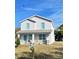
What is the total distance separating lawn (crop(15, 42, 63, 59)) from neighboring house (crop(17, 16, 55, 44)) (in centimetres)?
5

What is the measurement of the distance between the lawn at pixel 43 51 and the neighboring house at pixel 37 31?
5 centimetres

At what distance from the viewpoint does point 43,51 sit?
72.7 inches

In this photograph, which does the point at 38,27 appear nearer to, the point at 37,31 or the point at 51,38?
the point at 37,31

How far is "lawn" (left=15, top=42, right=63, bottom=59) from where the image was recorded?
1847mm

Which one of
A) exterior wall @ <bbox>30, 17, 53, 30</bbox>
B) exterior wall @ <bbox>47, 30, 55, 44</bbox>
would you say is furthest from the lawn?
exterior wall @ <bbox>30, 17, 53, 30</bbox>

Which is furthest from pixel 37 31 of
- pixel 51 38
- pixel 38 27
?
pixel 51 38

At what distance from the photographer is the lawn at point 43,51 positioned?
1.85 m

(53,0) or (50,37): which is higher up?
(53,0)

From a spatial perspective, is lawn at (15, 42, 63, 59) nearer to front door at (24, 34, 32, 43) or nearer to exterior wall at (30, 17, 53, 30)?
front door at (24, 34, 32, 43)

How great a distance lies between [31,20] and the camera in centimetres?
188

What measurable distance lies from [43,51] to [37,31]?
22cm
